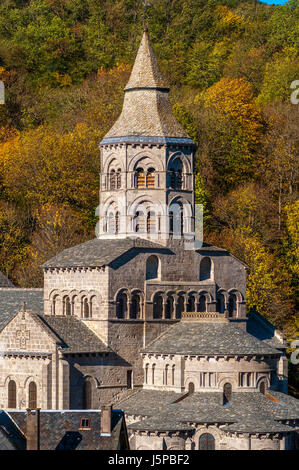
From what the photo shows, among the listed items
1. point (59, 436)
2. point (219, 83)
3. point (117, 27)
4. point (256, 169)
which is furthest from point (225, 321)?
point (117, 27)

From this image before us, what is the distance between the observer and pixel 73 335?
80.4 meters

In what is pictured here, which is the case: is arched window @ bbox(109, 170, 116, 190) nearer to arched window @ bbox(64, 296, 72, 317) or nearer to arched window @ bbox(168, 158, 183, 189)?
arched window @ bbox(168, 158, 183, 189)

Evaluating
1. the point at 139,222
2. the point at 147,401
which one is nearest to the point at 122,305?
the point at 139,222

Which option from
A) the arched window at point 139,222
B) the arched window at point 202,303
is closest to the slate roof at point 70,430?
the arched window at point 202,303

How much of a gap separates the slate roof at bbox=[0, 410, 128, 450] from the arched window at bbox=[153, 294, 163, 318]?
12.7 m

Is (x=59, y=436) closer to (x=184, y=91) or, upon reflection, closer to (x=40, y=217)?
(x=40, y=217)

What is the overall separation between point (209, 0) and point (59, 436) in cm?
9244

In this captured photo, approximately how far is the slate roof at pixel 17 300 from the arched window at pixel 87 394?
7.82 m

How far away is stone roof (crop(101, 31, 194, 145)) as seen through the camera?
283ft

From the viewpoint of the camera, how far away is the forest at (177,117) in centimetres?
10631

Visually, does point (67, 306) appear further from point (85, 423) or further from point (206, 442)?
point (85, 423)

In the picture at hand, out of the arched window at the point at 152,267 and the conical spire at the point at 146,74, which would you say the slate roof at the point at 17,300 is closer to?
the arched window at the point at 152,267
